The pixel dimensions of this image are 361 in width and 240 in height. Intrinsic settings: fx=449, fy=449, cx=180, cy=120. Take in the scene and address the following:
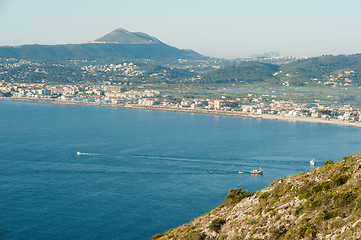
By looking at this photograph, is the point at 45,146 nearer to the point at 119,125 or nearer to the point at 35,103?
the point at 119,125

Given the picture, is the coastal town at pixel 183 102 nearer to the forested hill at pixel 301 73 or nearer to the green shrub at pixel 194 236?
the forested hill at pixel 301 73

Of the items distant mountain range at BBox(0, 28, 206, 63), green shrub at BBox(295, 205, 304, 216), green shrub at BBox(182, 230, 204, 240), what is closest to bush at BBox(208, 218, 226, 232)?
green shrub at BBox(182, 230, 204, 240)

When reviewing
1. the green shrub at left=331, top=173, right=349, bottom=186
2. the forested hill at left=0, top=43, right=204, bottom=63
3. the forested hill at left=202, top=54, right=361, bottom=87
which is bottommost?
the green shrub at left=331, top=173, right=349, bottom=186

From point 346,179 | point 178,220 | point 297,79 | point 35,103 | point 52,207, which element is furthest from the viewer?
point 297,79

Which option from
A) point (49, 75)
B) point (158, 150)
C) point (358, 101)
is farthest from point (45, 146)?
point (49, 75)

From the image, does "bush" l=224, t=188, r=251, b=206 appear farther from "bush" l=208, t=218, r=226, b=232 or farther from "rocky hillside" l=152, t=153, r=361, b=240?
"bush" l=208, t=218, r=226, b=232

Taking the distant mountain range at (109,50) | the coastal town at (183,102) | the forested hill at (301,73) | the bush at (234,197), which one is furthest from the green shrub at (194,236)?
the distant mountain range at (109,50)
